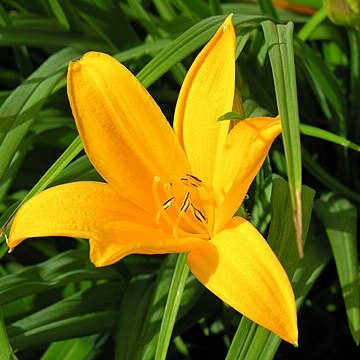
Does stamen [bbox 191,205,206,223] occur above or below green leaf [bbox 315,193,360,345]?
above

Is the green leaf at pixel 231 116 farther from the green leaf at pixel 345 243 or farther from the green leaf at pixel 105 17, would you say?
the green leaf at pixel 105 17

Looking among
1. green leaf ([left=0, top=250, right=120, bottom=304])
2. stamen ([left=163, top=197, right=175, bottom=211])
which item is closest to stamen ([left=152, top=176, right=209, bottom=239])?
stamen ([left=163, top=197, right=175, bottom=211])

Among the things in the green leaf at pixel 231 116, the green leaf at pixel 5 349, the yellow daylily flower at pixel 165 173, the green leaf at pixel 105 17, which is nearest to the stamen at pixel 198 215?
the yellow daylily flower at pixel 165 173

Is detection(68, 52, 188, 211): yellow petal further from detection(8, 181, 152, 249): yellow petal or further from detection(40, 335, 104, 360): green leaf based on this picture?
detection(40, 335, 104, 360): green leaf

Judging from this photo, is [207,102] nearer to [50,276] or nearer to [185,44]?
[185,44]

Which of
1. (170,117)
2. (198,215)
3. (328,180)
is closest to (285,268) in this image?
(198,215)

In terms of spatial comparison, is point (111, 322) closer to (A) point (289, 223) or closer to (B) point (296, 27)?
(A) point (289, 223)

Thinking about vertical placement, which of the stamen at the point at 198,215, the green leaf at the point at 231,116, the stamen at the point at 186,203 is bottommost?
the stamen at the point at 198,215
